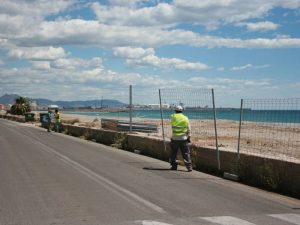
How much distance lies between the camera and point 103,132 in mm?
25906

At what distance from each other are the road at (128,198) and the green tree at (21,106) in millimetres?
93033

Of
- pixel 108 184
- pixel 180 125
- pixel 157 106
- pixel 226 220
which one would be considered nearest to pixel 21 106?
pixel 157 106

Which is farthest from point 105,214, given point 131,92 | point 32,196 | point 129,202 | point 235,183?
point 131,92

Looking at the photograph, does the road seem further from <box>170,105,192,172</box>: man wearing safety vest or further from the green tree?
the green tree

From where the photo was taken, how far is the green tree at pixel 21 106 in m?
105

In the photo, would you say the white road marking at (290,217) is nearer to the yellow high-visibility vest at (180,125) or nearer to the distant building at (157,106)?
the yellow high-visibility vest at (180,125)

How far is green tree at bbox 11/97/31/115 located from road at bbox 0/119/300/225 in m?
93.0

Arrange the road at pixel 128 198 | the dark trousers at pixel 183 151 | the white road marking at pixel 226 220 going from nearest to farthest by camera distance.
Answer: the white road marking at pixel 226 220 < the road at pixel 128 198 < the dark trousers at pixel 183 151

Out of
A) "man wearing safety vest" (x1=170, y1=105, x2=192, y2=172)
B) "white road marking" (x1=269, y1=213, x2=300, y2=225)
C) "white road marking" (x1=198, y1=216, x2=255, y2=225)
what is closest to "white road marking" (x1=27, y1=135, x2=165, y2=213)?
"white road marking" (x1=198, y1=216, x2=255, y2=225)

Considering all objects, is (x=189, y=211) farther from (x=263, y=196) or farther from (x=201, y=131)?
(x=201, y=131)

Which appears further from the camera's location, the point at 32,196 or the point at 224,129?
the point at 224,129

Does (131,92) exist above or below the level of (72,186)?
above

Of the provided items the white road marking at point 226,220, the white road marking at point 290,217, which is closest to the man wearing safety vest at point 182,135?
the white road marking at point 290,217

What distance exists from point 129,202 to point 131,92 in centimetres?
1415
